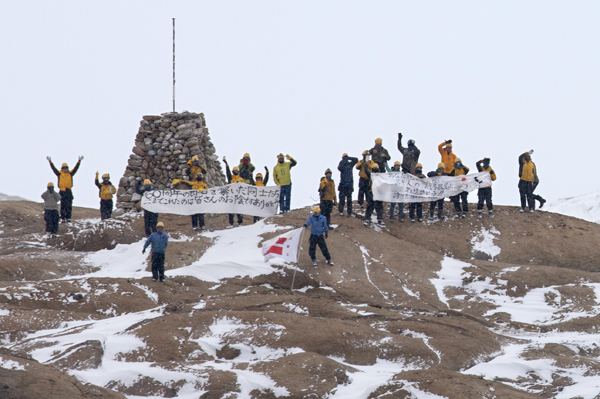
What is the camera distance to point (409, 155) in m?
26.6

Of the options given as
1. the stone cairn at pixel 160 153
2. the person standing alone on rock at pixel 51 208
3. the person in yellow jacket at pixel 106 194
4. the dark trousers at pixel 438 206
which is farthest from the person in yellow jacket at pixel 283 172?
the person standing alone on rock at pixel 51 208

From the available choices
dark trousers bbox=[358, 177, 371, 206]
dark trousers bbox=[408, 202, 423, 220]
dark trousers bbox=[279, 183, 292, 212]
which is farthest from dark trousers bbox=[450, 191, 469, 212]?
dark trousers bbox=[279, 183, 292, 212]

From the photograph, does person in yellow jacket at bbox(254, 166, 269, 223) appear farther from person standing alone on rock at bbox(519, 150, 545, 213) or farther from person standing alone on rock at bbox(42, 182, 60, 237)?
person standing alone on rock at bbox(519, 150, 545, 213)

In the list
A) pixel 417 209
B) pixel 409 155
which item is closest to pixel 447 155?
pixel 409 155

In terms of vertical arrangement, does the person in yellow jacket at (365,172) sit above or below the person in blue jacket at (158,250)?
above

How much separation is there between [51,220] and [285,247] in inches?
362

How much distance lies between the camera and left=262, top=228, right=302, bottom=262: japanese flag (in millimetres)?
21000

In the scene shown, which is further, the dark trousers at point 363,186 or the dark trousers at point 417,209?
the dark trousers at point 417,209

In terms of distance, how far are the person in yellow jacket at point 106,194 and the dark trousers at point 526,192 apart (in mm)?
14336

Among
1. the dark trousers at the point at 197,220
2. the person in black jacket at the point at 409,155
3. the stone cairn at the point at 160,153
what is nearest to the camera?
the dark trousers at the point at 197,220

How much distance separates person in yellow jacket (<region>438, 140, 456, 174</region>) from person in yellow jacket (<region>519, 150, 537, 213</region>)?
89.1 inches

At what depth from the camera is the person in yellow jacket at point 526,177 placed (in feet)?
85.4

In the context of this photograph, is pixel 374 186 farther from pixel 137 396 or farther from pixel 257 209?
pixel 137 396

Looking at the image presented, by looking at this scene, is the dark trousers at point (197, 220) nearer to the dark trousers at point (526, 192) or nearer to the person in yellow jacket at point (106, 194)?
the person in yellow jacket at point (106, 194)
